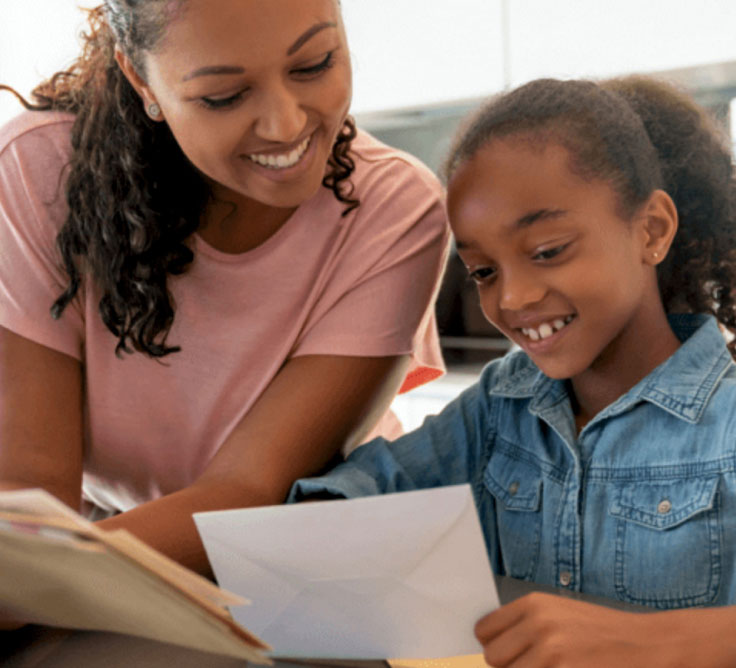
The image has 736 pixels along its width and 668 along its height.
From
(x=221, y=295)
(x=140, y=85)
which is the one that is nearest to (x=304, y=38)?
(x=140, y=85)

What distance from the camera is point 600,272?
35.3 inches

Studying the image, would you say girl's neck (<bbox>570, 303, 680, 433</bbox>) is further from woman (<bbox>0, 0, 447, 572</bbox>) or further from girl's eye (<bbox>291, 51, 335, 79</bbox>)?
girl's eye (<bbox>291, 51, 335, 79</bbox>)

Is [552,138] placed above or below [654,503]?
above

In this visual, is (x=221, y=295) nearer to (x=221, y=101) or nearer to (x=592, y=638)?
(x=221, y=101)

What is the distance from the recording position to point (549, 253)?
0.90 m

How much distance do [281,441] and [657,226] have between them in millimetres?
430

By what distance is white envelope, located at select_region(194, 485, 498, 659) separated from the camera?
0.59m

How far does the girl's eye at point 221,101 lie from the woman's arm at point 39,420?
1.07ft

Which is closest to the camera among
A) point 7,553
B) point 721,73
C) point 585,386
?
point 7,553

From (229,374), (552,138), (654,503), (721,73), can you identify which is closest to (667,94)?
(552,138)

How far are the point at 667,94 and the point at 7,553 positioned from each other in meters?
0.81

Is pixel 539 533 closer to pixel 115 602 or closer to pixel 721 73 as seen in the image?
pixel 115 602

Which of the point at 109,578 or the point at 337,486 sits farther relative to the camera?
the point at 337,486

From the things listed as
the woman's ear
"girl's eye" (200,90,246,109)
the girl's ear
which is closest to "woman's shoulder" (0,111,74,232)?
the woman's ear
